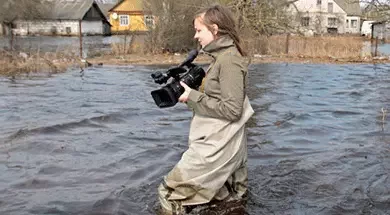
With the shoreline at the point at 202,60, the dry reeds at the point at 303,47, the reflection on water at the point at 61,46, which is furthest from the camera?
the dry reeds at the point at 303,47

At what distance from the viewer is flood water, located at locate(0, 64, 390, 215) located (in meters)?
5.39

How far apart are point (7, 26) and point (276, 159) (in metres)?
59.4

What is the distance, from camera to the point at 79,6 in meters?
77.1

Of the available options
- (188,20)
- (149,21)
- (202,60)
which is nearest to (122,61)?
(202,60)

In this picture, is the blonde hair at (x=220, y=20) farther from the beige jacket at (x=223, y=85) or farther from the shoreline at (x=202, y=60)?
the shoreline at (x=202, y=60)

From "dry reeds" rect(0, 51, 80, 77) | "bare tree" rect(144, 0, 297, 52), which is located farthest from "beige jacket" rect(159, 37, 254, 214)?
"bare tree" rect(144, 0, 297, 52)

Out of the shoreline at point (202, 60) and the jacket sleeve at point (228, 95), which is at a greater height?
the jacket sleeve at point (228, 95)

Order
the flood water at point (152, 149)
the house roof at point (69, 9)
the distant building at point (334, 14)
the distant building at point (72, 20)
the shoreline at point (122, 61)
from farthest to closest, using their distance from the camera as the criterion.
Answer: the distant building at point (334, 14) → the house roof at point (69, 9) → the distant building at point (72, 20) → the shoreline at point (122, 61) → the flood water at point (152, 149)

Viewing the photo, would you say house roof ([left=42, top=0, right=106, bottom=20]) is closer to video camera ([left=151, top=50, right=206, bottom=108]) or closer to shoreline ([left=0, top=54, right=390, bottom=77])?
shoreline ([left=0, top=54, right=390, bottom=77])

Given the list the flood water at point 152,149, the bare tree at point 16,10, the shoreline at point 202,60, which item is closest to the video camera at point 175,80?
the flood water at point 152,149

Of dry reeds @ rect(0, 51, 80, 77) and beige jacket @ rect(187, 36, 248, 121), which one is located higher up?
beige jacket @ rect(187, 36, 248, 121)

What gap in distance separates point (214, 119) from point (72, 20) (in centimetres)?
7376

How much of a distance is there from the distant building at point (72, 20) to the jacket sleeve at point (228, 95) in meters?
68.1

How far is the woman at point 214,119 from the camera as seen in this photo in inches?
165
